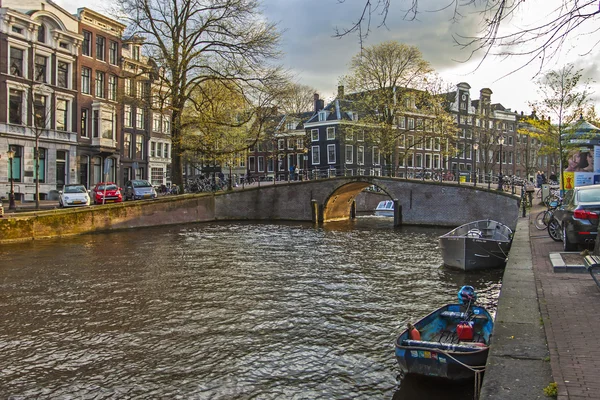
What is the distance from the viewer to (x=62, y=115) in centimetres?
3569

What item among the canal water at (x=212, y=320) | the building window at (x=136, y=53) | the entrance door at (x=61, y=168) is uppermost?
the building window at (x=136, y=53)

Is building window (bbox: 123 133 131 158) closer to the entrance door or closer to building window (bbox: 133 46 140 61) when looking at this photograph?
building window (bbox: 133 46 140 61)

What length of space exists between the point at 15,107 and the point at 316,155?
31.7 metres

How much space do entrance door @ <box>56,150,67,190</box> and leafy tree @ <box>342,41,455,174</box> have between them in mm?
21979

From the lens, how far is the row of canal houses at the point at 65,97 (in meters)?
31.1

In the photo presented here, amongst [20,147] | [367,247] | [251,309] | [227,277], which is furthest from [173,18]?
[251,309]

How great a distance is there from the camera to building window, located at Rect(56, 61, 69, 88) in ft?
116

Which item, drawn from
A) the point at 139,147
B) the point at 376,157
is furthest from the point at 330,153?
the point at 139,147

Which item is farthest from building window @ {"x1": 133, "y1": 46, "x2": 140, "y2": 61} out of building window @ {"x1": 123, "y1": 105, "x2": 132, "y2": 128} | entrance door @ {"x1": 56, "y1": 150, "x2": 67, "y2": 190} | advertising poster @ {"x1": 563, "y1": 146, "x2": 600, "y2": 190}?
advertising poster @ {"x1": 563, "y1": 146, "x2": 600, "y2": 190}

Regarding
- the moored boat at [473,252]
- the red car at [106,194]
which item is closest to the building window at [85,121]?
the red car at [106,194]

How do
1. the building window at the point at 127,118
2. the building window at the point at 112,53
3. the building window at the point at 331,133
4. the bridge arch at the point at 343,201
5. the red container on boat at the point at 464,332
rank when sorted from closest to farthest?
the red container on boat at the point at 464,332 < the bridge arch at the point at 343,201 < the building window at the point at 112,53 < the building window at the point at 127,118 < the building window at the point at 331,133

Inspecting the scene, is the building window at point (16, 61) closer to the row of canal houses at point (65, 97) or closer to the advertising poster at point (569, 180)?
the row of canal houses at point (65, 97)

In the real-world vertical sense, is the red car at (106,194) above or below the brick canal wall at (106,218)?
above

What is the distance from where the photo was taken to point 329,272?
14.8 meters
